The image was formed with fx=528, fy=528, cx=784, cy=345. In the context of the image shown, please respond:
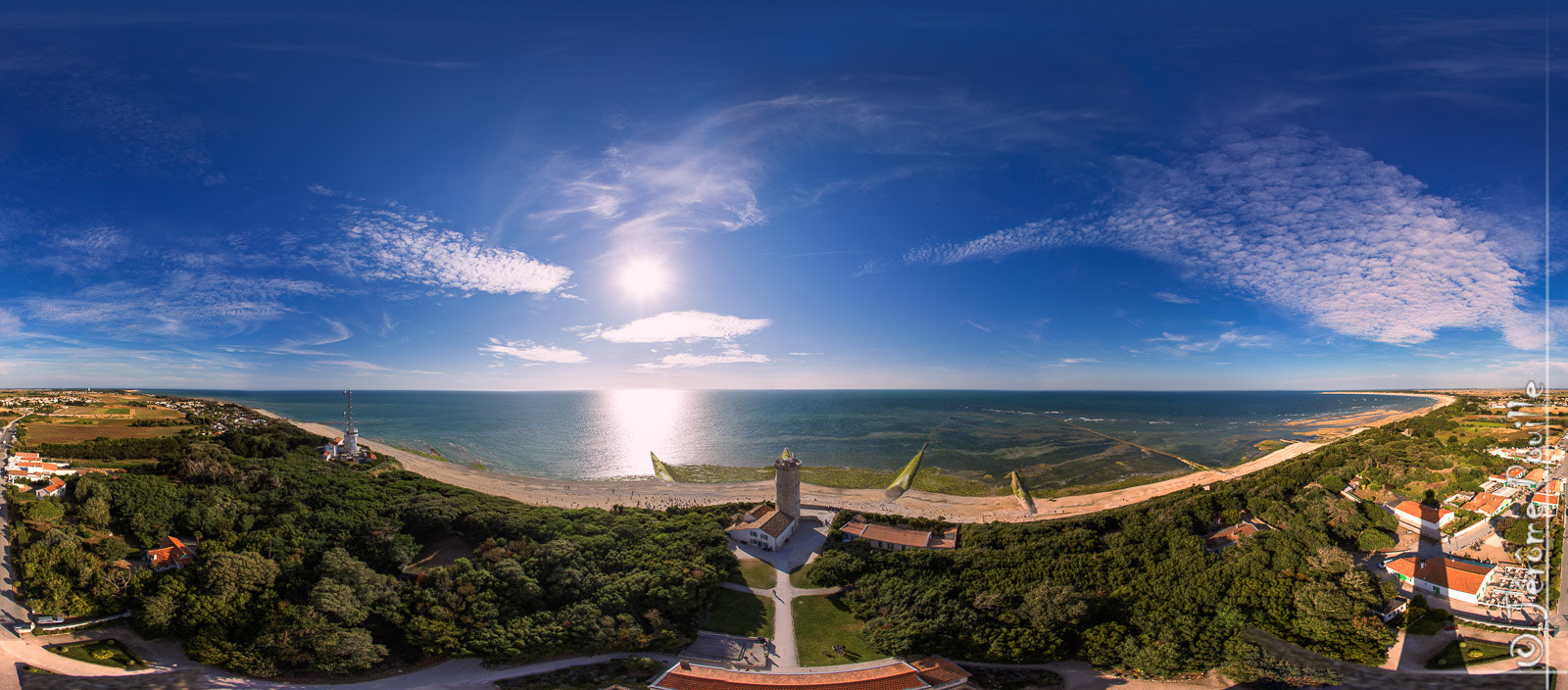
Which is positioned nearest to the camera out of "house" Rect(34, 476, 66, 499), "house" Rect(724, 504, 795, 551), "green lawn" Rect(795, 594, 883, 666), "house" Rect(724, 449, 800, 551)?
"green lawn" Rect(795, 594, 883, 666)

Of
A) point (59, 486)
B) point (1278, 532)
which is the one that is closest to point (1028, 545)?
point (1278, 532)

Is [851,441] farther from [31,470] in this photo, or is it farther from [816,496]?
[31,470]

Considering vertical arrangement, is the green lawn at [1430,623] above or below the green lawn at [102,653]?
above

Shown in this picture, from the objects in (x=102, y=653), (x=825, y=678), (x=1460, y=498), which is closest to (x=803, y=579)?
(x=825, y=678)

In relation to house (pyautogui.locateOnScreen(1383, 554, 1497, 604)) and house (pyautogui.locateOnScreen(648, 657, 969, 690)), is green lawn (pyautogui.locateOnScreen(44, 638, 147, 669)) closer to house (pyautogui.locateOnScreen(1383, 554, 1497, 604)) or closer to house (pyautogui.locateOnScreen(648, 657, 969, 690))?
house (pyautogui.locateOnScreen(648, 657, 969, 690))

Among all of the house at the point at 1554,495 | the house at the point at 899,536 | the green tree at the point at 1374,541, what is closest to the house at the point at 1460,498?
the house at the point at 1554,495

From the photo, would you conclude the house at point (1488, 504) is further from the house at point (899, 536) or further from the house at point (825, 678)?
the house at point (825, 678)

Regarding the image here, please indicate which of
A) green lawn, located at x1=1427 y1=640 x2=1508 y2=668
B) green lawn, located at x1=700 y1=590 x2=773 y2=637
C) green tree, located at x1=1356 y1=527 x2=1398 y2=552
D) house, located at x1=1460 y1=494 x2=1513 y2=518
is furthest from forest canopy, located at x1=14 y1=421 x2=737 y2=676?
house, located at x1=1460 y1=494 x2=1513 y2=518
